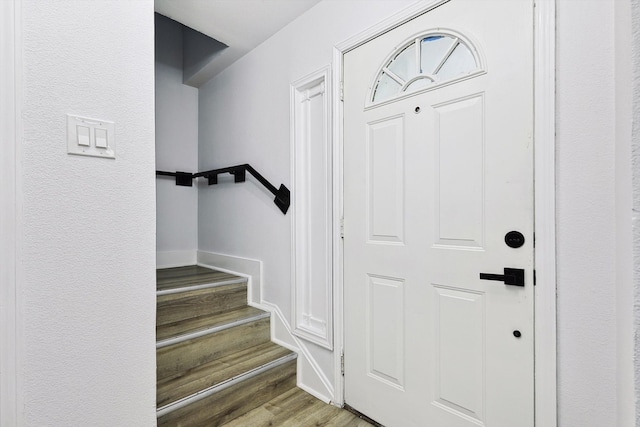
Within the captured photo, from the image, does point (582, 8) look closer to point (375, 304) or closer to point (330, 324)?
point (375, 304)

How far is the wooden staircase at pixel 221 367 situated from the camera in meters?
1.49

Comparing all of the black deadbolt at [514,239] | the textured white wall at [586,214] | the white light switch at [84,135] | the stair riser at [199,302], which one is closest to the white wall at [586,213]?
the textured white wall at [586,214]

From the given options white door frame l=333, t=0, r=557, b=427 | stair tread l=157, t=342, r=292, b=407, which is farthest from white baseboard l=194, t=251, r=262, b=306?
white door frame l=333, t=0, r=557, b=427

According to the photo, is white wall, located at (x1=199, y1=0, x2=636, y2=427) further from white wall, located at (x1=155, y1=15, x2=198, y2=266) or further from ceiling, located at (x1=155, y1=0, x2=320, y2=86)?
white wall, located at (x1=155, y1=15, x2=198, y2=266)

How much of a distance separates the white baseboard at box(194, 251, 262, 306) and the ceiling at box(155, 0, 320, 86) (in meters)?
1.64

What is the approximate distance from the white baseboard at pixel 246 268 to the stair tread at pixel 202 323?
0.36ft

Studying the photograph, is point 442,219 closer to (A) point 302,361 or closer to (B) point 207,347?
(A) point 302,361

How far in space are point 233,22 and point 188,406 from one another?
7.41 feet

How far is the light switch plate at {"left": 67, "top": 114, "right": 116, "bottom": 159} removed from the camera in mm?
993

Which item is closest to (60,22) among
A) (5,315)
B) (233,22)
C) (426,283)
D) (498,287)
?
(5,315)

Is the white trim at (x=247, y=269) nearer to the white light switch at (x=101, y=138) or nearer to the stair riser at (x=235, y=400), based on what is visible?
the stair riser at (x=235, y=400)

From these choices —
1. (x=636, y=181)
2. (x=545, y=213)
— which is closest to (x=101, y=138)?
(x=636, y=181)

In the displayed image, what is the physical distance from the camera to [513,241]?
1.12 metres

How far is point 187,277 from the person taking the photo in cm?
229
